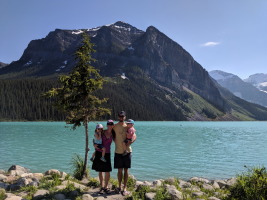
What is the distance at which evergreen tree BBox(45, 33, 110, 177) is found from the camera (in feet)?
50.2

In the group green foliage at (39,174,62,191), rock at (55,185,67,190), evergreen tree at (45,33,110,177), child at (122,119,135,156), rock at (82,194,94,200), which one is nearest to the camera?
rock at (82,194,94,200)

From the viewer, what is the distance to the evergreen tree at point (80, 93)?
15305mm

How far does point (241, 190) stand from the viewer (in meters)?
10.3

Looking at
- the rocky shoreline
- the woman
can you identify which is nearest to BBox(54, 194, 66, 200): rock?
the rocky shoreline

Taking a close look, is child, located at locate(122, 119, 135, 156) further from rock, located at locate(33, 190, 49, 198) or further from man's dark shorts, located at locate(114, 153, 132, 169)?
rock, located at locate(33, 190, 49, 198)

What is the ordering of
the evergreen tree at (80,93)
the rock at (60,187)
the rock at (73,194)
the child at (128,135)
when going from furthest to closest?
the evergreen tree at (80,93) → the rock at (60,187) → the child at (128,135) → the rock at (73,194)

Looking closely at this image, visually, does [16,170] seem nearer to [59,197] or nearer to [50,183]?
[50,183]

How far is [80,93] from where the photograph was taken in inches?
616

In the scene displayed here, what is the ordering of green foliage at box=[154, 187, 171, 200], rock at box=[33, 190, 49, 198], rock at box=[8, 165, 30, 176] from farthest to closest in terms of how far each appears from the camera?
1. rock at box=[8, 165, 30, 176]
2. rock at box=[33, 190, 49, 198]
3. green foliage at box=[154, 187, 171, 200]

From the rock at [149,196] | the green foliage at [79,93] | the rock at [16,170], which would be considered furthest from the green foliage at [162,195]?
the rock at [16,170]

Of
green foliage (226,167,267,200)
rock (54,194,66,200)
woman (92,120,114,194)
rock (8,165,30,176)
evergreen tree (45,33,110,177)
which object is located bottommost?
rock (8,165,30,176)

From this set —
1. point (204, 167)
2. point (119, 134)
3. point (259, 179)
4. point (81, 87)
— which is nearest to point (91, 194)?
point (119, 134)

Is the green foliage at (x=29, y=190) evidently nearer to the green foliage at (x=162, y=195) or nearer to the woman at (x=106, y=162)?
the woman at (x=106, y=162)

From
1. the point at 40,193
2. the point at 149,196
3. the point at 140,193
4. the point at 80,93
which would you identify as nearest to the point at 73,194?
the point at 40,193
